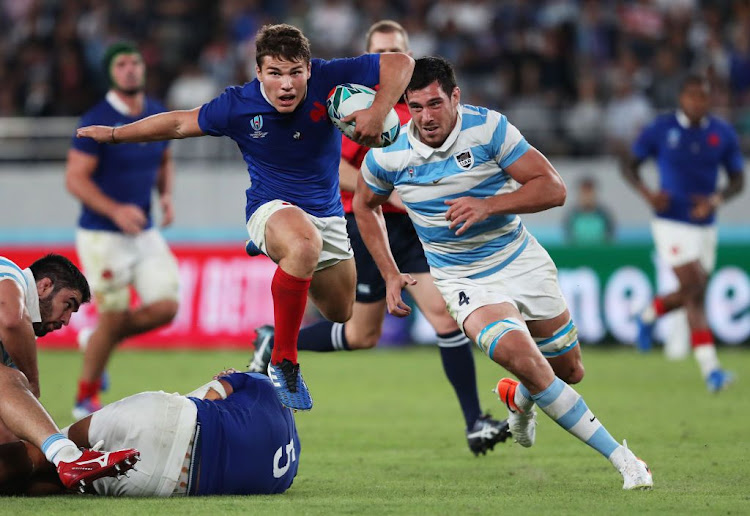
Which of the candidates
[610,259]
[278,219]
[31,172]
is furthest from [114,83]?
[31,172]

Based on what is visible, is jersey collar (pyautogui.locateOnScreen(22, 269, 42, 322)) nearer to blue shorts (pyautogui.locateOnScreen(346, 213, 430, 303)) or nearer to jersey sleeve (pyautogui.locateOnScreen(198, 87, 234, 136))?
jersey sleeve (pyautogui.locateOnScreen(198, 87, 234, 136))

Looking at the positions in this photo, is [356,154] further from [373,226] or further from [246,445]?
[246,445]

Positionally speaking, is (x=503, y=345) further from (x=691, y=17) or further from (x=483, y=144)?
(x=691, y=17)

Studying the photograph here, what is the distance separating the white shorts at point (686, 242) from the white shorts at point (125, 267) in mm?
4657

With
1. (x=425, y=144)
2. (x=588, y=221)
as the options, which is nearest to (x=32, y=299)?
(x=425, y=144)

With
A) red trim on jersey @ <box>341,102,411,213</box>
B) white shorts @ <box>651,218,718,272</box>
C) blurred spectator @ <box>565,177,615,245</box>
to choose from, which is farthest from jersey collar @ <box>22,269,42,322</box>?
blurred spectator @ <box>565,177,615,245</box>

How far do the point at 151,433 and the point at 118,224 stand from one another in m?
4.05

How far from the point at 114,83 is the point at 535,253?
4.45m

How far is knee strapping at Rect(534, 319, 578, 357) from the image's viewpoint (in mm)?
6566

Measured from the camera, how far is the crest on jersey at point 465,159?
6340 millimetres

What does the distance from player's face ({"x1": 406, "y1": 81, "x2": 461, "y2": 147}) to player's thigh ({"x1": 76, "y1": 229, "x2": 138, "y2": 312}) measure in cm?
394

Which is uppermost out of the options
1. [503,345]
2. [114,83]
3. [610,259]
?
[114,83]

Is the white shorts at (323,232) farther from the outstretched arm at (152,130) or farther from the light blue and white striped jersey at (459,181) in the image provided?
the outstretched arm at (152,130)

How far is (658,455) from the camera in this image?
706cm
